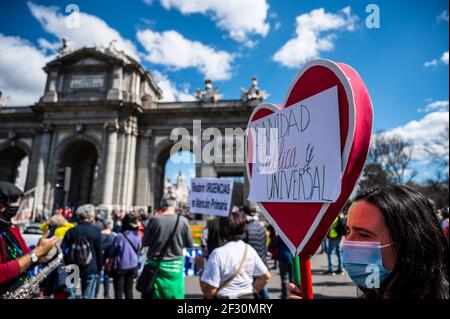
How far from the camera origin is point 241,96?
24844 mm

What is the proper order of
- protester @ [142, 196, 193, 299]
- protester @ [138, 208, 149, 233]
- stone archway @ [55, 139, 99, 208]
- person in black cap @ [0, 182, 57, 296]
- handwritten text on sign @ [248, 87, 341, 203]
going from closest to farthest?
handwritten text on sign @ [248, 87, 341, 203] → person in black cap @ [0, 182, 57, 296] → protester @ [142, 196, 193, 299] → protester @ [138, 208, 149, 233] → stone archway @ [55, 139, 99, 208]

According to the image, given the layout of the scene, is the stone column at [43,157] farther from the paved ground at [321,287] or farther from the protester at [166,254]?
the protester at [166,254]

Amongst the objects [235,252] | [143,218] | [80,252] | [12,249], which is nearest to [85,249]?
[80,252]

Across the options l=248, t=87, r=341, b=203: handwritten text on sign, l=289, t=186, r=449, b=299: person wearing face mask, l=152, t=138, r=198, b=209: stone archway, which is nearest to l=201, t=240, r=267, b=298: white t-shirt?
l=248, t=87, r=341, b=203: handwritten text on sign

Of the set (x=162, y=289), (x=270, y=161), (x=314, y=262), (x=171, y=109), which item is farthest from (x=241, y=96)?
(x=270, y=161)

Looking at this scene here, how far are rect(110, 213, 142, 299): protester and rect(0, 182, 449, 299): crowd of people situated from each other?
0.7 inches

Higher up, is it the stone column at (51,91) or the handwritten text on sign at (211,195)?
the stone column at (51,91)

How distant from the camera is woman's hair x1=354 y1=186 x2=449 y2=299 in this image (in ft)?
4.11

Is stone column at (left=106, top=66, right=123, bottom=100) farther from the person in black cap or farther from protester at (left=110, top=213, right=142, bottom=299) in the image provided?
the person in black cap

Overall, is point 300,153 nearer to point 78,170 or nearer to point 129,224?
point 129,224

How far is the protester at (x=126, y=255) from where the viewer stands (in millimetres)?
5598

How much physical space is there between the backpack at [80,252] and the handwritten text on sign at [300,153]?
430 centimetres

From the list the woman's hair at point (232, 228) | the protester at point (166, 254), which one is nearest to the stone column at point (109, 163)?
the protester at point (166, 254)

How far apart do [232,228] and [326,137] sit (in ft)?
7.03
